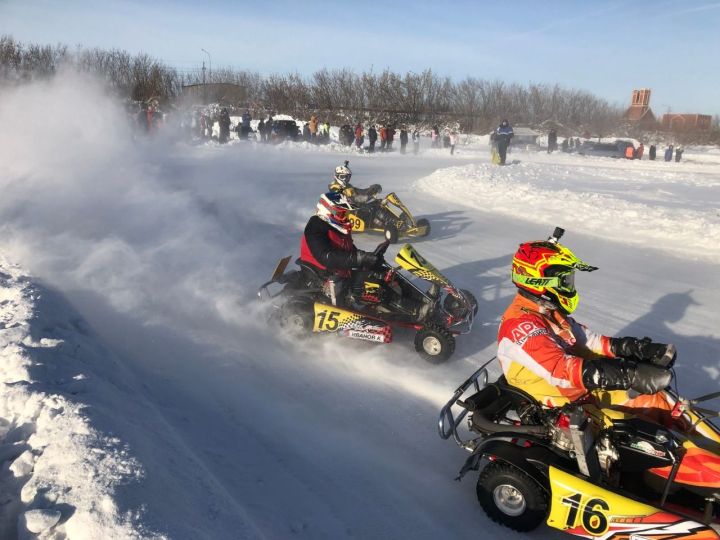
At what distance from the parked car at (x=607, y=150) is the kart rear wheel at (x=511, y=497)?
3866cm

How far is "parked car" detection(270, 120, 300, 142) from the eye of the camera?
30462 millimetres

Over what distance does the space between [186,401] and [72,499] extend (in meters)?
2.27

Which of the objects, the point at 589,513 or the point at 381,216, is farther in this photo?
the point at 381,216

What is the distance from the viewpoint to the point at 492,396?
408 cm

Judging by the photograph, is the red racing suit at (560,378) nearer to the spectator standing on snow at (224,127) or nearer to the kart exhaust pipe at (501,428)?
the kart exhaust pipe at (501,428)

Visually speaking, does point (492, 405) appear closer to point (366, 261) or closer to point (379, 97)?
point (366, 261)

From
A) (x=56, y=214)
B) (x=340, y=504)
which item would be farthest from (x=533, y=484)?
(x=56, y=214)

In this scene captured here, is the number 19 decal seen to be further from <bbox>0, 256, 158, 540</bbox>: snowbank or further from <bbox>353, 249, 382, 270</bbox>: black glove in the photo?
<bbox>353, 249, 382, 270</bbox>: black glove

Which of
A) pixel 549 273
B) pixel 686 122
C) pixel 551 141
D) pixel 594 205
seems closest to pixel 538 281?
pixel 549 273

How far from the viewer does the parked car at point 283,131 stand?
30.5 meters

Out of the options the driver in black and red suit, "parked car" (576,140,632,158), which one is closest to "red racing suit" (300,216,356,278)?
the driver in black and red suit

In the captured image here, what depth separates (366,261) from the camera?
6.51 metres

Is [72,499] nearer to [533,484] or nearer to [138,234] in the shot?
[533,484]

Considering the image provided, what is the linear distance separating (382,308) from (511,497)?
3.17 meters
